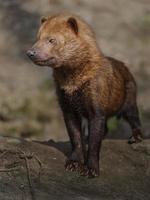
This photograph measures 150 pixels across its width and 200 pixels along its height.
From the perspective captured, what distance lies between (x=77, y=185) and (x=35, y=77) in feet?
22.9

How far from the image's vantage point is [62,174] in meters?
7.01

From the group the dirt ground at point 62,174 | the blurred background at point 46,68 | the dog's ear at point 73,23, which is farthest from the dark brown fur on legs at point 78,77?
the blurred background at point 46,68

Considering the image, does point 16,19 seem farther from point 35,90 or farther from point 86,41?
point 86,41

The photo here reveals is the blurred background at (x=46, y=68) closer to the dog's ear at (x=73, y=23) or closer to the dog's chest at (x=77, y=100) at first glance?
the dog's chest at (x=77, y=100)

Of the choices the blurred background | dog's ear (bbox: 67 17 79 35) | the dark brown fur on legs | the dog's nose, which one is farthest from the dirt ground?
the blurred background

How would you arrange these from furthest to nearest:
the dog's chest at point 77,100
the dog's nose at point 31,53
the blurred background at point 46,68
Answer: the blurred background at point 46,68 < the dog's chest at point 77,100 < the dog's nose at point 31,53

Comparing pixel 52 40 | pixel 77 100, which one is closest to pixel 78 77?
pixel 77 100

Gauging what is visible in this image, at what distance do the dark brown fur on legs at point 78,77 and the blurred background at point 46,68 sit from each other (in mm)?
4131

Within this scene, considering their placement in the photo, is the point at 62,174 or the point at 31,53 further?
the point at 62,174

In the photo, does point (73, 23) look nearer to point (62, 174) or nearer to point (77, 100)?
point (77, 100)

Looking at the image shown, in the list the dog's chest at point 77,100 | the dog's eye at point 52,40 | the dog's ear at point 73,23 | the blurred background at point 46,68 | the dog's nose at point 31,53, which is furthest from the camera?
the blurred background at point 46,68

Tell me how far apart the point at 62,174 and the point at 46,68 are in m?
6.91

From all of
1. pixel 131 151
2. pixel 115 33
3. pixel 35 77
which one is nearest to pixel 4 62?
pixel 35 77

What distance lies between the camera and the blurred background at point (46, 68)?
12656mm
